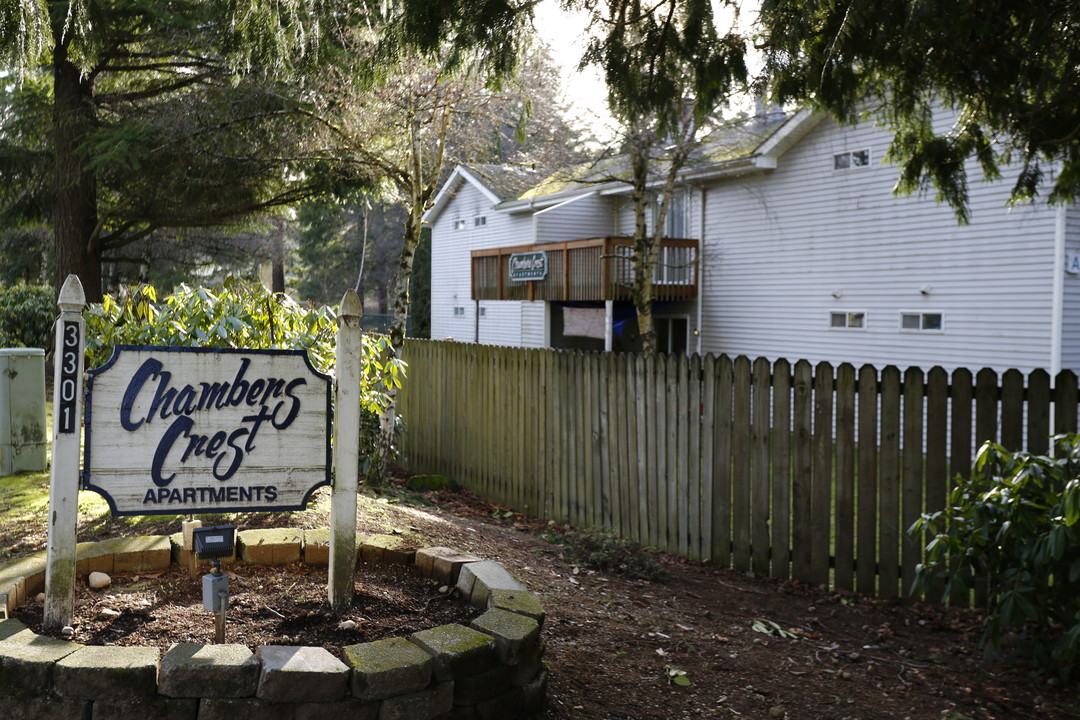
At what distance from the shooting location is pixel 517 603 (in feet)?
13.0

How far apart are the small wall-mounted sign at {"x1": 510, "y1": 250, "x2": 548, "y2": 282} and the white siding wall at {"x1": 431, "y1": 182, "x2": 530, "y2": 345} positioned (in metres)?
3.37

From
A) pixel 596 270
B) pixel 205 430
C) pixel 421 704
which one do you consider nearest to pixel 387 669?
pixel 421 704

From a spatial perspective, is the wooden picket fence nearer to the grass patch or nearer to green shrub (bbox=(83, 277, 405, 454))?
the grass patch

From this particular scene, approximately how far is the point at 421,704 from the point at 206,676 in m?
0.80

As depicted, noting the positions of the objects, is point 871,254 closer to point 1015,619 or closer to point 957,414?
point 957,414

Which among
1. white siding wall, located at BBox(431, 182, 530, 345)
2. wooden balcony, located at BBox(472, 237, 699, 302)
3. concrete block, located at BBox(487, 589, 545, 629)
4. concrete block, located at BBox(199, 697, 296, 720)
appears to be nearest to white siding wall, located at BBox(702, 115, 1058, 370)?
wooden balcony, located at BBox(472, 237, 699, 302)

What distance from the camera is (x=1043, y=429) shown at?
211 inches

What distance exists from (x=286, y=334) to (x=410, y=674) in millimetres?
3456

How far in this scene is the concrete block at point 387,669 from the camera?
3215 mm

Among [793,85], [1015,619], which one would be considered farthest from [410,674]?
[793,85]

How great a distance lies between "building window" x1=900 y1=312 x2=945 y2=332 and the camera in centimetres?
1523

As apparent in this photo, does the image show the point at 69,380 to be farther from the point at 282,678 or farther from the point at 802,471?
the point at 802,471

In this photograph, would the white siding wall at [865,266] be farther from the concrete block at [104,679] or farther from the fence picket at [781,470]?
the concrete block at [104,679]

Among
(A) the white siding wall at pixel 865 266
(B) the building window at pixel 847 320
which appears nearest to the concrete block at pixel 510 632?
(A) the white siding wall at pixel 865 266
